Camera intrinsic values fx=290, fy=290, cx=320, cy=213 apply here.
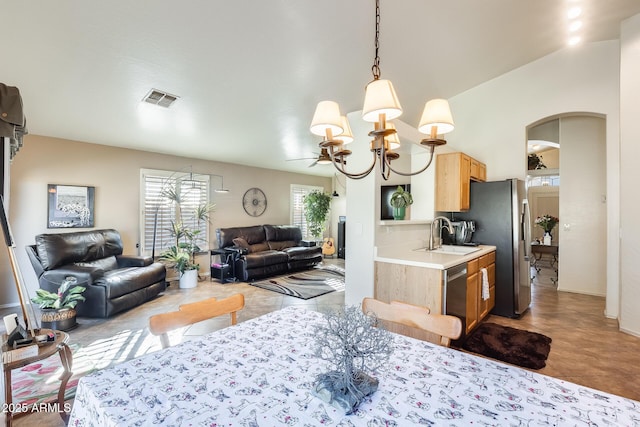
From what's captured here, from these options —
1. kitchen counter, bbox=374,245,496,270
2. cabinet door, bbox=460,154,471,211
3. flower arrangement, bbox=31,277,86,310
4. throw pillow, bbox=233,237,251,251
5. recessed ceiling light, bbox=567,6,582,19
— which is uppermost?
recessed ceiling light, bbox=567,6,582,19

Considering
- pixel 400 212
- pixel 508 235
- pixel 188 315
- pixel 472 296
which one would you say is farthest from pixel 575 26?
pixel 188 315

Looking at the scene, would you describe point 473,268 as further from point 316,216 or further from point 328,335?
point 316,216

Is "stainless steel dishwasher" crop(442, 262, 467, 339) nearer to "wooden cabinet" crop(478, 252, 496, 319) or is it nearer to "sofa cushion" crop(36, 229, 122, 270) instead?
"wooden cabinet" crop(478, 252, 496, 319)

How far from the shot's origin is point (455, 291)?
2.70 m

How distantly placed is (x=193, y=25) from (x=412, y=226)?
304 cm

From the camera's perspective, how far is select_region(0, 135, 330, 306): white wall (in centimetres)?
397

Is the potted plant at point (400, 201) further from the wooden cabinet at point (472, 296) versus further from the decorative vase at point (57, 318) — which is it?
the decorative vase at point (57, 318)

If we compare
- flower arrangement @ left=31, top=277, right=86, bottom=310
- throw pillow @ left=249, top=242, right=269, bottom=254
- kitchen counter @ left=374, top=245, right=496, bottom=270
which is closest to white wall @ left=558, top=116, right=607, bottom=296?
kitchen counter @ left=374, top=245, right=496, bottom=270

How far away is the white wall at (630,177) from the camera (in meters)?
3.26

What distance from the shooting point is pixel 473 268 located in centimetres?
313

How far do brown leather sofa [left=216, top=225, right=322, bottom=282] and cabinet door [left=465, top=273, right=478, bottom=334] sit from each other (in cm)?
384

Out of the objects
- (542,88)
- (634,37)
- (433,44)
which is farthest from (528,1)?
(542,88)

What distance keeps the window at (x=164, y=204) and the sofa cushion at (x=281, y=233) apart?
4.62 feet

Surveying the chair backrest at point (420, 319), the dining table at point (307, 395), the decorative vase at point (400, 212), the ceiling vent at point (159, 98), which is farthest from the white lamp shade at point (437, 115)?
the ceiling vent at point (159, 98)
